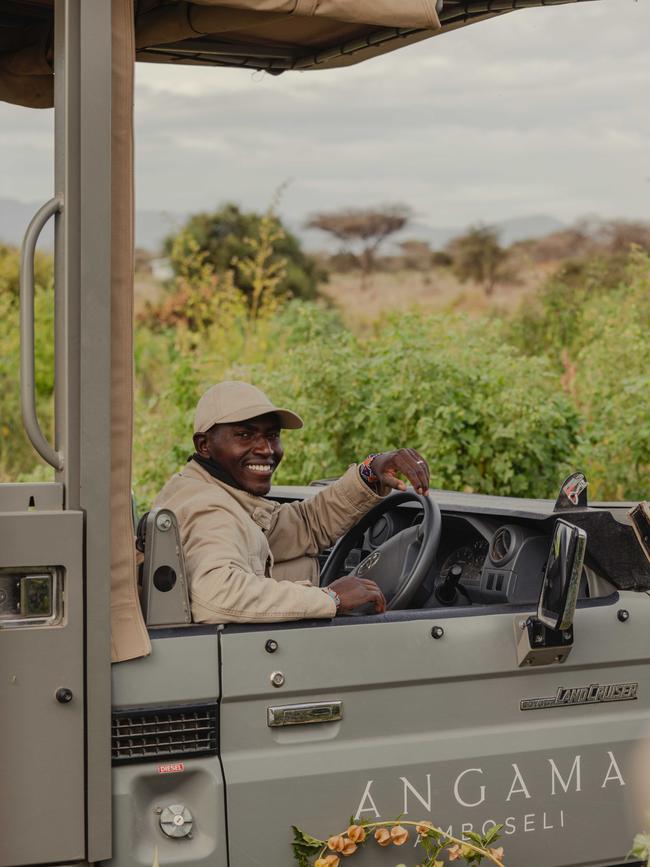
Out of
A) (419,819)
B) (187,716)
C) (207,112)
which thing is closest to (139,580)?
(187,716)

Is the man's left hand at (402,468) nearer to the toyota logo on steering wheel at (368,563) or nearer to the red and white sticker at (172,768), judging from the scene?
the toyota logo on steering wheel at (368,563)

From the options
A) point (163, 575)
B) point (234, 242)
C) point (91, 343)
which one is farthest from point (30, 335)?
point (234, 242)

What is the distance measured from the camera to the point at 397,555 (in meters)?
4.16

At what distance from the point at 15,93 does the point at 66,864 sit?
229 cm

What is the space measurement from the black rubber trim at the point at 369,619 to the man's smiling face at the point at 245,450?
1.95 feet

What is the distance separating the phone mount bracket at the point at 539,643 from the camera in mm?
3545

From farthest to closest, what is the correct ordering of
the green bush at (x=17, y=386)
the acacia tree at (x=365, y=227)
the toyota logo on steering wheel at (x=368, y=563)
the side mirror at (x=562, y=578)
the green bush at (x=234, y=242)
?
the acacia tree at (x=365, y=227) < the green bush at (x=234, y=242) < the green bush at (x=17, y=386) < the toyota logo on steering wheel at (x=368, y=563) < the side mirror at (x=562, y=578)

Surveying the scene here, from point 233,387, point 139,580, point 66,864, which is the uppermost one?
point 233,387

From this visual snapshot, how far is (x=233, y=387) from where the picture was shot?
13.0 ft

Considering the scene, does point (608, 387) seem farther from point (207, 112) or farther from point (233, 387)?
point (207, 112)

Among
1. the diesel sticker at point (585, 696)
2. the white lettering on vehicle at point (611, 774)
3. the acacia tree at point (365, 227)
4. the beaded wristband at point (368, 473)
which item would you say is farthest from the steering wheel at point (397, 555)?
the acacia tree at point (365, 227)

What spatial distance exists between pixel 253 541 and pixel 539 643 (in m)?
0.83

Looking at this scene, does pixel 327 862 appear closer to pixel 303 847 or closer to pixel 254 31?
pixel 303 847

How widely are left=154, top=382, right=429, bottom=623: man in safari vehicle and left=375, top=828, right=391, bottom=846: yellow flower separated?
56 centimetres
